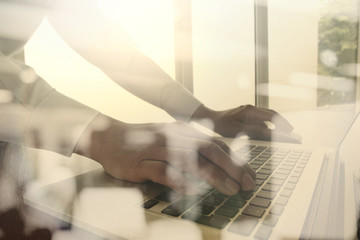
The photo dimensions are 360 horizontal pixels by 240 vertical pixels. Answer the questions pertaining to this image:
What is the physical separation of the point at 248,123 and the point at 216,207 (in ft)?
1.44

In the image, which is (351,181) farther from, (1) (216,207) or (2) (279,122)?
(2) (279,122)

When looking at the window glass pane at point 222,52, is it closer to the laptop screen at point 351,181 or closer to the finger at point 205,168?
the laptop screen at point 351,181

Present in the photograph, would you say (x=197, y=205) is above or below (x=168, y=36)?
below

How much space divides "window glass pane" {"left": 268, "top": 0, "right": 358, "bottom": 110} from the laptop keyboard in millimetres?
1119

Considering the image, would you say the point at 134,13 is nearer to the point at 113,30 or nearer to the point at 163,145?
the point at 113,30

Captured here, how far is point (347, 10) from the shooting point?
5.96 ft

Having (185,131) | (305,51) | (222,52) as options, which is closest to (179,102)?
(185,131)

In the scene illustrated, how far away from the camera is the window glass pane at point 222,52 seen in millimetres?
1163

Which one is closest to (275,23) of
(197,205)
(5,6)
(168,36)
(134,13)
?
(168,36)

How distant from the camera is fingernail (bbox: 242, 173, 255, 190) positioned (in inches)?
12.4

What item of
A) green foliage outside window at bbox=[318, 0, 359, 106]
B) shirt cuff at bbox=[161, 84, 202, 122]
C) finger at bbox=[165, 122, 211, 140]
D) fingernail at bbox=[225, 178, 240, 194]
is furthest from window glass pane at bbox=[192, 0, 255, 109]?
fingernail at bbox=[225, 178, 240, 194]

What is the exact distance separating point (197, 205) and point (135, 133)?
0.14 meters

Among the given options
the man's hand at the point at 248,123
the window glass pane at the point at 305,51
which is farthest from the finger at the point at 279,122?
the window glass pane at the point at 305,51

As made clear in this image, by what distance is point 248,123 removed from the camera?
0.69 m
